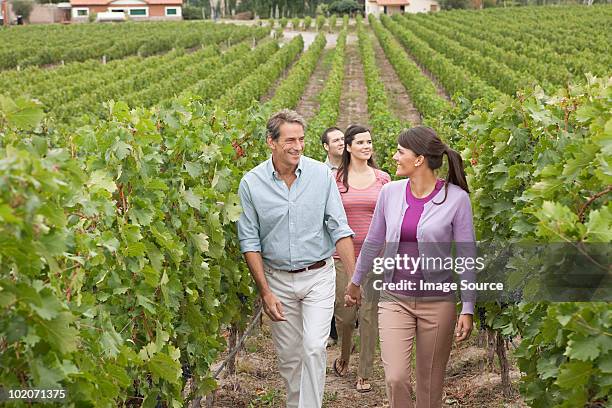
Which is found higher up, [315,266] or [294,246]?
[294,246]

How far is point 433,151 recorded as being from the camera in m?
4.98

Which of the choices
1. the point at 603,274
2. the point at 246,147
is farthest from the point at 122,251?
the point at 246,147

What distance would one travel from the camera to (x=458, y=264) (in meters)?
4.94

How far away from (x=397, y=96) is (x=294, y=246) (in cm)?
3078

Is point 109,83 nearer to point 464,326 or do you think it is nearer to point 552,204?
point 464,326

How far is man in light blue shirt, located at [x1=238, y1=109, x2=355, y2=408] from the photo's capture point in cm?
538

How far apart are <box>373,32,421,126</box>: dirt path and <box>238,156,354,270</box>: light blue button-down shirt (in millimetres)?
18887

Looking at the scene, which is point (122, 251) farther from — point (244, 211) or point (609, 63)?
point (609, 63)

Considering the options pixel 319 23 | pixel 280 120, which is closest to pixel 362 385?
pixel 280 120

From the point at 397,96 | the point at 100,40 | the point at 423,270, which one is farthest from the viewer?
the point at 100,40

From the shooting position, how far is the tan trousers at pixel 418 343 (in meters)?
4.88

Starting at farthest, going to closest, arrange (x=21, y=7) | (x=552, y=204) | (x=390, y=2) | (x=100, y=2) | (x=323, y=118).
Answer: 1. (x=100, y=2)
2. (x=390, y=2)
3. (x=21, y=7)
4. (x=323, y=118)
5. (x=552, y=204)

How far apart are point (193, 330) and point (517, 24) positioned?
6223cm

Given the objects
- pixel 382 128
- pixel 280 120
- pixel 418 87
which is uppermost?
pixel 280 120
